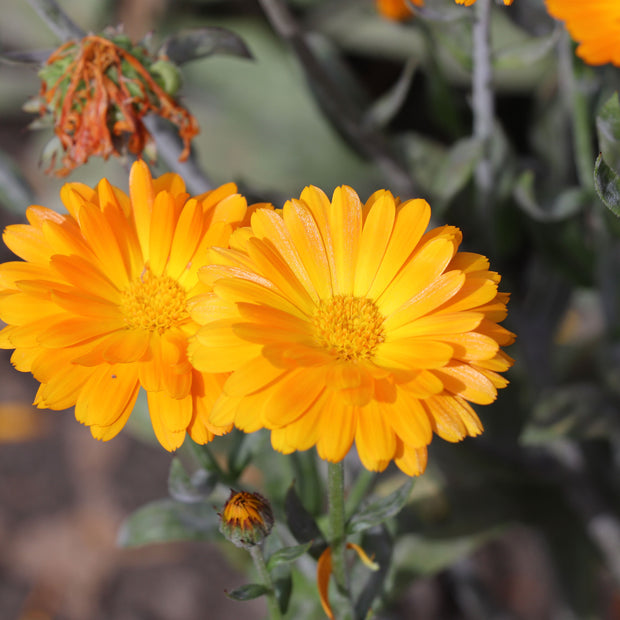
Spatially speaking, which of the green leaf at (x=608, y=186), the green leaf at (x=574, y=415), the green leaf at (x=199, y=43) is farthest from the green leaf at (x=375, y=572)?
the green leaf at (x=199, y=43)

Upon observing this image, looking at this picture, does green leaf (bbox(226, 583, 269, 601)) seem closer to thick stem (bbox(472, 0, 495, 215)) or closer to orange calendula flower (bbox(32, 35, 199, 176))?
orange calendula flower (bbox(32, 35, 199, 176))

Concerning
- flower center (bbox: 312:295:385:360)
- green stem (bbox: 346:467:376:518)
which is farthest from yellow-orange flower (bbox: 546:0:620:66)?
green stem (bbox: 346:467:376:518)

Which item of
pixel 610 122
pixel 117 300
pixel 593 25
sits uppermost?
pixel 593 25

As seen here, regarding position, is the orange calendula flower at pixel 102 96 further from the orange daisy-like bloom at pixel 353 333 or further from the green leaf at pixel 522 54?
the green leaf at pixel 522 54

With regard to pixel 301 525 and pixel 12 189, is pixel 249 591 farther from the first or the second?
pixel 12 189

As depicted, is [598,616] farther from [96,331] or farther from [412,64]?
[96,331]

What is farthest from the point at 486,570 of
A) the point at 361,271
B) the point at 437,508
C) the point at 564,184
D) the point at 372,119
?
the point at 361,271

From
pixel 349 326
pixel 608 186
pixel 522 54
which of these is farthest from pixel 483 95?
pixel 349 326
